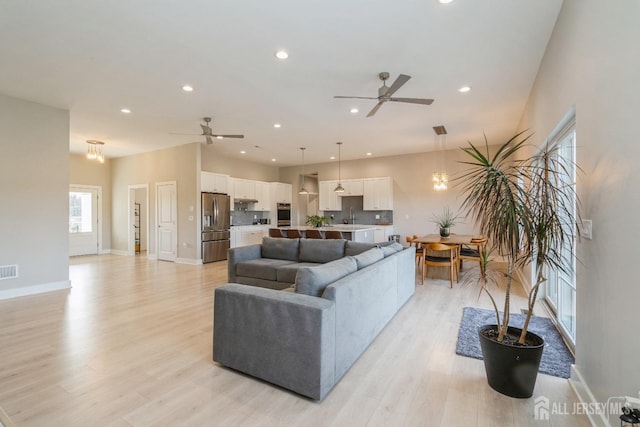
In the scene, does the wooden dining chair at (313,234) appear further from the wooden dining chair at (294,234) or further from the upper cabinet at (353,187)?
the upper cabinet at (353,187)

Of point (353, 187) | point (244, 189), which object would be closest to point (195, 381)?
point (244, 189)

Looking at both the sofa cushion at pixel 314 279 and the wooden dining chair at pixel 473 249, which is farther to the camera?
the wooden dining chair at pixel 473 249

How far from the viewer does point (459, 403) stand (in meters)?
1.97

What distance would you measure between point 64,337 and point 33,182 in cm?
318

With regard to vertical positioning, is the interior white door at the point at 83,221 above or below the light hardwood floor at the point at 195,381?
above

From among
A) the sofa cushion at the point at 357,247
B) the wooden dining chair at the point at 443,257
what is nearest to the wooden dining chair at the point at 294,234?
the sofa cushion at the point at 357,247

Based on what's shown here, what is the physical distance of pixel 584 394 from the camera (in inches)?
76.2

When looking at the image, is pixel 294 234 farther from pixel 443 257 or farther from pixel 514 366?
pixel 514 366

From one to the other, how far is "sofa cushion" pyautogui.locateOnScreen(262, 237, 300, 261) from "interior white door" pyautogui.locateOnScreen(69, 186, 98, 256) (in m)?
7.15

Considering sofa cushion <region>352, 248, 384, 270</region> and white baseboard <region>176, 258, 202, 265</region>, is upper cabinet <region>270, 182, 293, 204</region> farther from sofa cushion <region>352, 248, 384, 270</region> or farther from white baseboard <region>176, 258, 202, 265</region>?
sofa cushion <region>352, 248, 384, 270</region>

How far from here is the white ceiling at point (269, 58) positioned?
2555 mm

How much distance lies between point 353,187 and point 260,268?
17.9 feet

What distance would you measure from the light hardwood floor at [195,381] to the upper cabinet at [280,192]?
6.43 m

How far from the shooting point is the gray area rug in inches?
95.2
